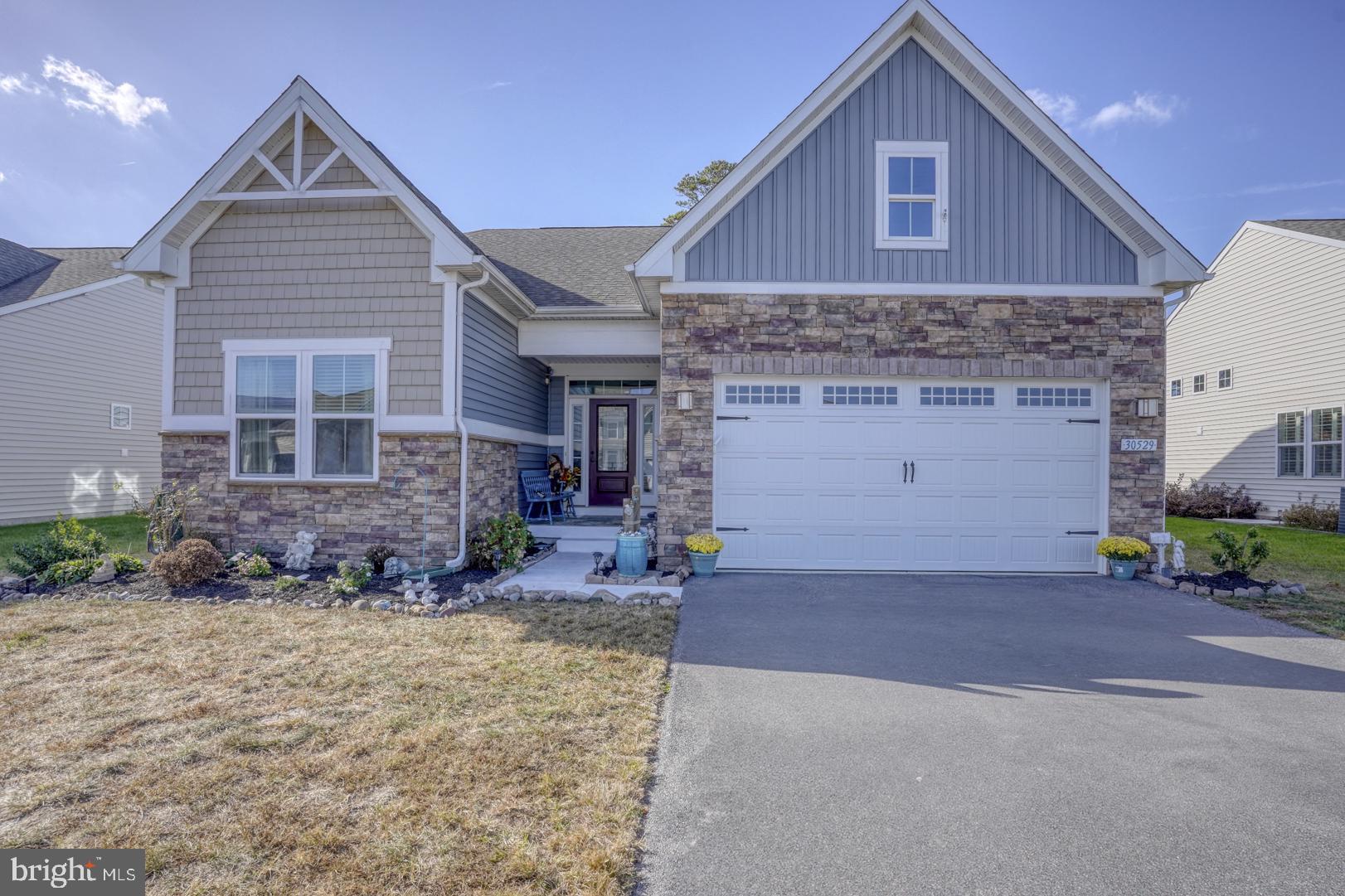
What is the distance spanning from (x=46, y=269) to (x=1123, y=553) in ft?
74.7

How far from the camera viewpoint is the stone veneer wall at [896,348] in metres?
8.41

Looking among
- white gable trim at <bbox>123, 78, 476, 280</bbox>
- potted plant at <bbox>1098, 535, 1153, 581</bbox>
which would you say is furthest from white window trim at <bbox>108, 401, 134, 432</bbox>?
potted plant at <bbox>1098, 535, 1153, 581</bbox>

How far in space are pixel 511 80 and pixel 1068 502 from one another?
11253mm

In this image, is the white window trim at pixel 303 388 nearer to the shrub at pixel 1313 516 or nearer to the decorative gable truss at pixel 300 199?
the decorative gable truss at pixel 300 199

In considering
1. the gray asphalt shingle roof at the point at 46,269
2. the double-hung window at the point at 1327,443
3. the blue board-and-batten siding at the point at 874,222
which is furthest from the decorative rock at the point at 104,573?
the double-hung window at the point at 1327,443

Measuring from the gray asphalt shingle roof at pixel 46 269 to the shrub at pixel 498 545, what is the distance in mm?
11289

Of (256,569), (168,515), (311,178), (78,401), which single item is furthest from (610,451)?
(78,401)

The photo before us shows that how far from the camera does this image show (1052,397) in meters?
8.53

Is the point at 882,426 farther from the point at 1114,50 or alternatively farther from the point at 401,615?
the point at 1114,50

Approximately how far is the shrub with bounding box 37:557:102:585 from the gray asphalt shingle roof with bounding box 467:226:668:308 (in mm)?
6568

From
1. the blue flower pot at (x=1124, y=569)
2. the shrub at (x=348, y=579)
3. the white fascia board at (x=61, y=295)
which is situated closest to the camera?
the shrub at (x=348, y=579)

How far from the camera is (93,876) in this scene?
2430mm

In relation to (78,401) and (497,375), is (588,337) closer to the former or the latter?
(497,375)

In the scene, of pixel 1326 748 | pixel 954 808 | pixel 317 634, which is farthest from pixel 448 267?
pixel 1326 748
